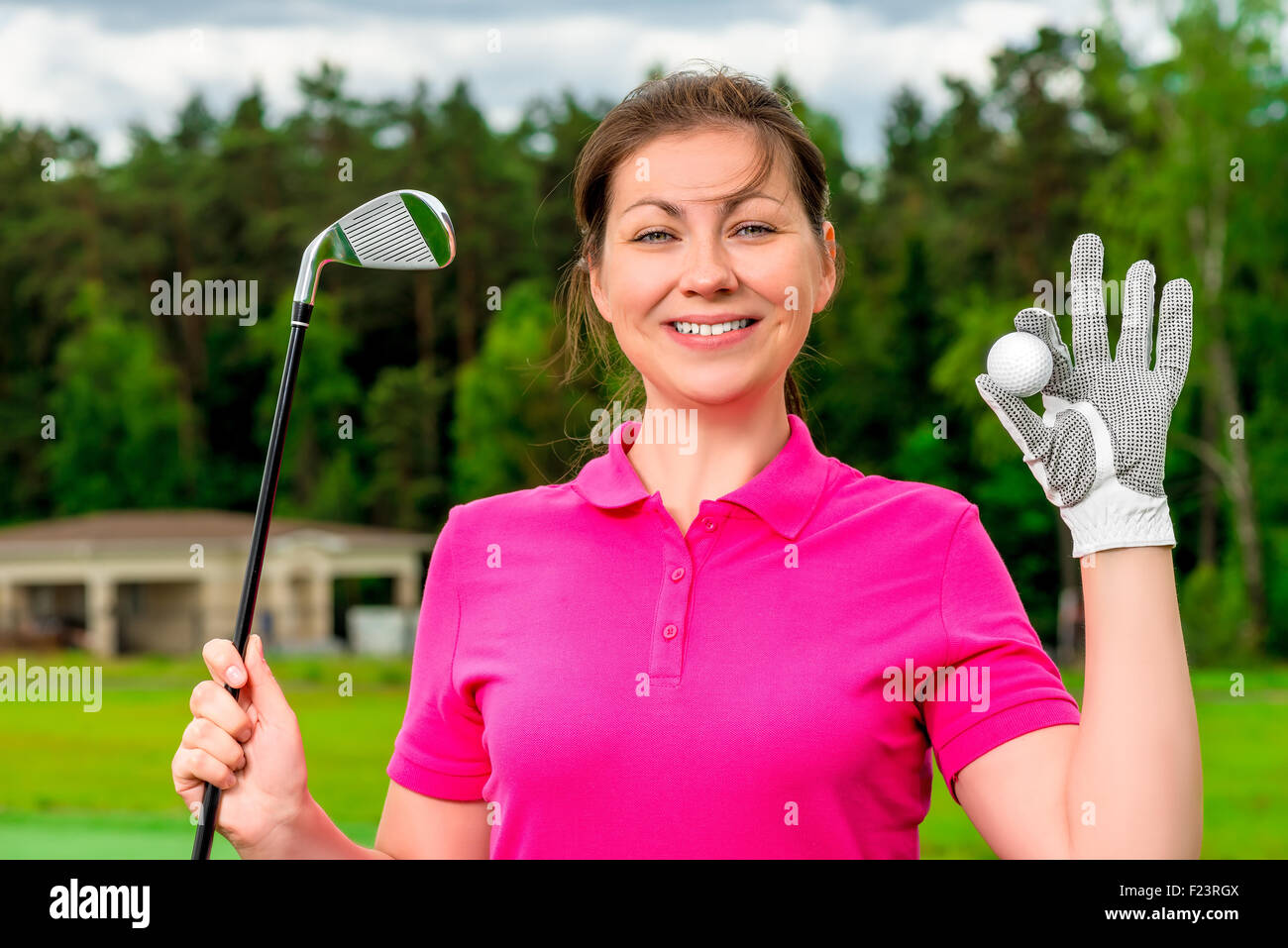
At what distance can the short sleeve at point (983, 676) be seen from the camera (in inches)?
62.2

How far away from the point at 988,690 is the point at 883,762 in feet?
0.45

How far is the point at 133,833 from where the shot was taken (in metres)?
8.19

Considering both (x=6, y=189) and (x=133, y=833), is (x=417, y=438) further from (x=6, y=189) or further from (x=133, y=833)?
(x=133, y=833)

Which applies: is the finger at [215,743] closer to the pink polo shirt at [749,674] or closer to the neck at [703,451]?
the pink polo shirt at [749,674]

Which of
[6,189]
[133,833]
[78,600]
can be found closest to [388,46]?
[6,189]

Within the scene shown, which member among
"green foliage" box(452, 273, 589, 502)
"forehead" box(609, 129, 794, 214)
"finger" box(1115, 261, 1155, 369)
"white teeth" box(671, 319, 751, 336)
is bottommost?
"finger" box(1115, 261, 1155, 369)

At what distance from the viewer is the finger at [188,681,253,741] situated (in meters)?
1.60

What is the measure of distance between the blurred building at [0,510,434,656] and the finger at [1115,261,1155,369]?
28.6 m

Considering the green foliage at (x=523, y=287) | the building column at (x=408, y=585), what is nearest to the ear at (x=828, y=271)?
the green foliage at (x=523, y=287)

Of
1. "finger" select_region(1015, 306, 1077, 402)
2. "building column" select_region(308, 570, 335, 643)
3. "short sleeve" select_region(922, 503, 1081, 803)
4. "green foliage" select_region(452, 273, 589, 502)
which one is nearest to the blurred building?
"building column" select_region(308, 570, 335, 643)

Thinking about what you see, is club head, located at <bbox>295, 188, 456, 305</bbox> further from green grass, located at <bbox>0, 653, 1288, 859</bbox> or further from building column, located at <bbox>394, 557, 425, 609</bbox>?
building column, located at <bbox>394, 557, 425, 609</bbox>

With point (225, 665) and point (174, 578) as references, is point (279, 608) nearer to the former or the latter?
point (174, 578)

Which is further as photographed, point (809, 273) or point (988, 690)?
point (809, 273)

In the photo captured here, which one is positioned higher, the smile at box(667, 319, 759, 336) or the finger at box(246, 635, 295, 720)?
the smile at box(667, 319, 759, 336)
